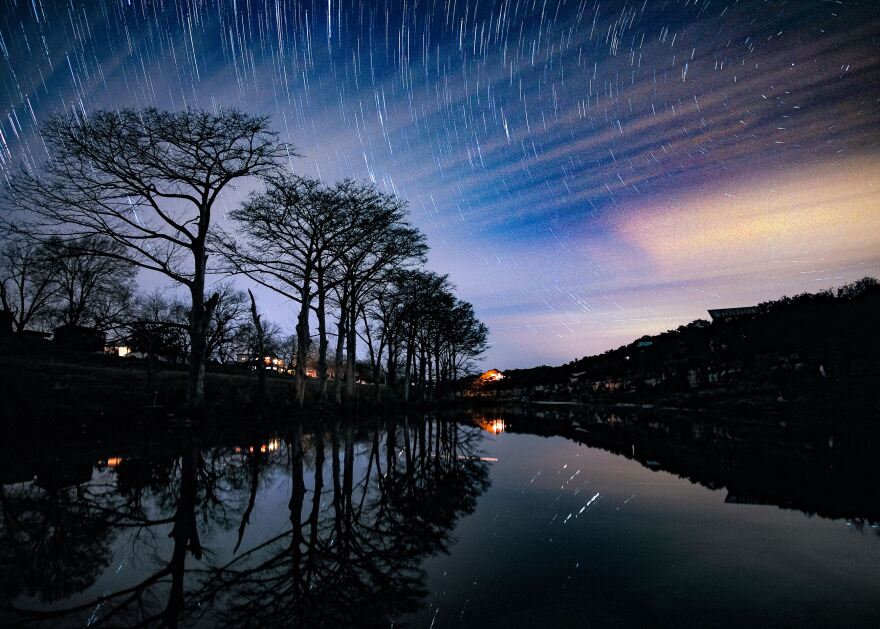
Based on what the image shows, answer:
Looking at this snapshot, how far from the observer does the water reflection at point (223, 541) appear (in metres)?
3.20

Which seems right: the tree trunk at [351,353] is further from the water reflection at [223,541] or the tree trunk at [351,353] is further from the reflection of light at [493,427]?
the water reflection at [223,541]

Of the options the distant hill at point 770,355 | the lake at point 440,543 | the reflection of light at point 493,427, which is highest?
the distant hill at point 770,355

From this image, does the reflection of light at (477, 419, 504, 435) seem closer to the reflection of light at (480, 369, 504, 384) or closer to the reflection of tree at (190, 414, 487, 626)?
the reflection of tree at (190, 414, 487, 626)

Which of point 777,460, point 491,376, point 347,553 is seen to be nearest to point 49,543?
point 347,553

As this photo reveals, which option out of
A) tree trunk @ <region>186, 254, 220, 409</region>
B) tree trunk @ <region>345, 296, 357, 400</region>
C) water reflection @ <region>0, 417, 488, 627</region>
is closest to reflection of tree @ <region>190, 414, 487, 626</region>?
water reflection @ <region>0, 417, 488, 627</region>

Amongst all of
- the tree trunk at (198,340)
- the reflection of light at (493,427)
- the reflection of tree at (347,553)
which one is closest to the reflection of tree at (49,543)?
the reflection of tree at (347,553)

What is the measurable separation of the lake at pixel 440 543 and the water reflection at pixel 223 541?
3 cm

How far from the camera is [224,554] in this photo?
14.0ft

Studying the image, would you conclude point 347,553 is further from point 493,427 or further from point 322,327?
point 322,327

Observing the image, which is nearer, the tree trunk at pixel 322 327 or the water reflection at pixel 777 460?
the water reflection at pixel 777 460

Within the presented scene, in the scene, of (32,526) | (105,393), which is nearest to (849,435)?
(32,526)

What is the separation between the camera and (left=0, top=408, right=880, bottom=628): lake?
312 centimetres

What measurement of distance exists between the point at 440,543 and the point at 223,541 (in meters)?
2.35

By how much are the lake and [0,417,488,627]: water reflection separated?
1.0 inches
